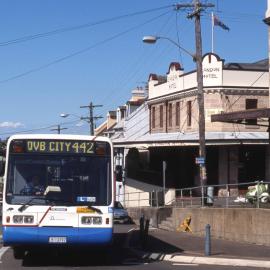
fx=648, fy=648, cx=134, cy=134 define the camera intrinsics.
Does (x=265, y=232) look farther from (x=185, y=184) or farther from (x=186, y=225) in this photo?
(x=185, y=184)

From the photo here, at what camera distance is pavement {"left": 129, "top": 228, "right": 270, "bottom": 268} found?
15.0 metres

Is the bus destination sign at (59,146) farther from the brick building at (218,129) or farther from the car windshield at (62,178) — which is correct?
the brick building at (218,129)

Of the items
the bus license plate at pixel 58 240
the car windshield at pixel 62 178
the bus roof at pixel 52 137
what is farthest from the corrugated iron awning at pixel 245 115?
the bus license plate at pixel 58 240

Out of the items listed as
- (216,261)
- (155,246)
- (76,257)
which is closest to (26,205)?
(76,257)

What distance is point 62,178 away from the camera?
46.1 ft

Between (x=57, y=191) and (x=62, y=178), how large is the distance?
1.00ft

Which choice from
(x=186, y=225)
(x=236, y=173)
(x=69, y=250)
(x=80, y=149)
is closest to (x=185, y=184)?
(x=236, y=173)

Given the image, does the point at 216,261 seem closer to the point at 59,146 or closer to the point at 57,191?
the point at 57,191

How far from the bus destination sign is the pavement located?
3.48 metres

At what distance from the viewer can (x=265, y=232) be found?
19188 millimetres

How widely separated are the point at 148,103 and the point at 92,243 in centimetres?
3480

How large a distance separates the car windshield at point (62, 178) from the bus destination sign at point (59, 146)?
11cm

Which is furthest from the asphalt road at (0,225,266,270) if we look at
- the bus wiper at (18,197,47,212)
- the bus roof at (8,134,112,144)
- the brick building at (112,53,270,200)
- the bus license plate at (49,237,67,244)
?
the brick building at (112,53,270,200)

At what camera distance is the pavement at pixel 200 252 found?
1501 centimetres
